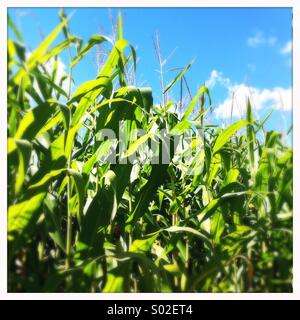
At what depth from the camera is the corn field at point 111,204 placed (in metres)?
0.61

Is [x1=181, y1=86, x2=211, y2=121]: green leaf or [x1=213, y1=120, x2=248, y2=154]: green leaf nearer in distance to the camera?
[x1=213, y1=120, x2=248, y2=154]: green leaf

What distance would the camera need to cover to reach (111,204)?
0.70 meters

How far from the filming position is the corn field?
2.00 feet

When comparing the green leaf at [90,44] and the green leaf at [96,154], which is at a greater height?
the green leaf at [90,44]

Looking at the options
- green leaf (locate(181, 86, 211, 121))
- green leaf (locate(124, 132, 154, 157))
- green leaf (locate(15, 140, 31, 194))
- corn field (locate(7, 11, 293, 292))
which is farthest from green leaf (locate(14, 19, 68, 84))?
green leaf (locate(181, 86, 211, 121))

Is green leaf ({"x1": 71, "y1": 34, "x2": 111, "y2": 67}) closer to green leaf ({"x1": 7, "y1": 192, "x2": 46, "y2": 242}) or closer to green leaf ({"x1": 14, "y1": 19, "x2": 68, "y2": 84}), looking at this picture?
green leaf ({"x1": 14, "y1": 19, "x2": 68, "y2": 84})

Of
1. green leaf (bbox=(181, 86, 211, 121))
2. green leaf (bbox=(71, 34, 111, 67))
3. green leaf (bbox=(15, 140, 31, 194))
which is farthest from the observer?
green leaf (bbox=(181, 86, 211, 121))

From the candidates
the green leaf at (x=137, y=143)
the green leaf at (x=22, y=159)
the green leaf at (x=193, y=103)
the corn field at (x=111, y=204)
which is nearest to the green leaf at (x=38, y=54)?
the corn field at (x=111, y=204)

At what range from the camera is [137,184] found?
3.03ft

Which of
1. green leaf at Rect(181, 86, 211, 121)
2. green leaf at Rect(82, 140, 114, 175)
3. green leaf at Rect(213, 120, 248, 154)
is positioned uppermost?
green leaf at Rect(181, 86, 211, 121)

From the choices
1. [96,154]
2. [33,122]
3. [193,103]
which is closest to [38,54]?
[33,122]

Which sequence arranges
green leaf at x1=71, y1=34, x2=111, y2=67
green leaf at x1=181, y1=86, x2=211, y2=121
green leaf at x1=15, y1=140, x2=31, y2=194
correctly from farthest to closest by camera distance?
green leaf at x1=181, y1=86, x2=211, y2=121, green leaf at x1=71, y1=34, x2=111, y2=67, green leaf at x1=15, y1=140, x2=31, y2=194

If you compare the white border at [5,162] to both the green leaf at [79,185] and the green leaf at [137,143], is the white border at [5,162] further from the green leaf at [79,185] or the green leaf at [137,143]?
the green leaf at [137,143]
